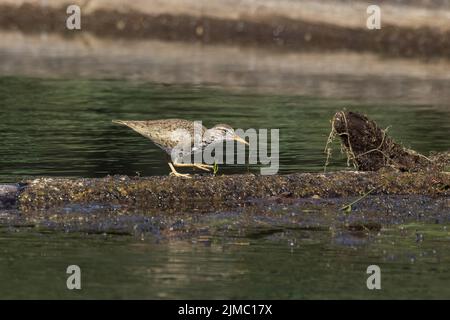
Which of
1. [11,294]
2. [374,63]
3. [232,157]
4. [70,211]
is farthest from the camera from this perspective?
[374,63]

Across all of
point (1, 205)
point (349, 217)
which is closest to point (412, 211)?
point (349, 217)

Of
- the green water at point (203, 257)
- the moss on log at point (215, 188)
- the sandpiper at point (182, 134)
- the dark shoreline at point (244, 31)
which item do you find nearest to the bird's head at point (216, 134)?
the sandpiper at point (182, 134)

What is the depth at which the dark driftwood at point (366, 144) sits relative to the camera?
1489cm

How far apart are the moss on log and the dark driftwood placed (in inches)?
18.3

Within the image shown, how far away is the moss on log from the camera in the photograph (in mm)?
13586

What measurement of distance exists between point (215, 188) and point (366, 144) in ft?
6.84

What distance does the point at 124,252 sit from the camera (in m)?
11.8

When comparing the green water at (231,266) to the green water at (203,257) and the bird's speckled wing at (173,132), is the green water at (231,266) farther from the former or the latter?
the bird's speckled wing at (173,132)

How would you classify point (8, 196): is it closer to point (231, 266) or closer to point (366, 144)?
point (231, 266)

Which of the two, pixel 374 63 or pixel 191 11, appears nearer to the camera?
pixel 374 63

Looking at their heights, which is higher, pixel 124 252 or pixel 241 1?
pixel 241 1

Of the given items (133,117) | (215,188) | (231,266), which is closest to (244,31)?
(133,117)

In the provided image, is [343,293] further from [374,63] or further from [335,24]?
[335,24]

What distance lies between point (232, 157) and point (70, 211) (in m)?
5.33
